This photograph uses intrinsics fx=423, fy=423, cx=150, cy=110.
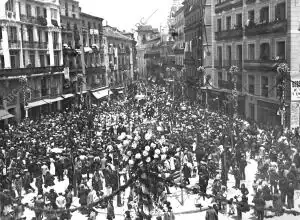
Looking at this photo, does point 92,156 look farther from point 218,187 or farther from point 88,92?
point 88,92

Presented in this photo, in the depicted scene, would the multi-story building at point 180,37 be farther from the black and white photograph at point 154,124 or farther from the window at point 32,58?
the window at point 32,58

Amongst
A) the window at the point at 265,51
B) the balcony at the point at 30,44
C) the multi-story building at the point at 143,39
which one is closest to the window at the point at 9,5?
the balcony at the point at 30,44

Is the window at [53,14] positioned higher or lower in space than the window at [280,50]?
higher

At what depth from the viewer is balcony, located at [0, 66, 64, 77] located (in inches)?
1544

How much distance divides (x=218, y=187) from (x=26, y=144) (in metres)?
13.3

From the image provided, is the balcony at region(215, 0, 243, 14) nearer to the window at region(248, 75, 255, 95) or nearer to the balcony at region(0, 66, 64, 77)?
the window at region(248, 75, 255, 95)

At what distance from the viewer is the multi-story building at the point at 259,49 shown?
104 ft

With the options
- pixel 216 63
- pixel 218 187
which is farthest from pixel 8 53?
pixel 218 187

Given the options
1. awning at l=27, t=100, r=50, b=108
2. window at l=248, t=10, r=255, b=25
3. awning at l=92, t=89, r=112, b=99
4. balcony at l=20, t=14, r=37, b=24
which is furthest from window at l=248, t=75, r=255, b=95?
awning at l=92, t=89, r=112, b=99

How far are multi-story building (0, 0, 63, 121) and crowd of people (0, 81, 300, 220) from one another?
9413 mm

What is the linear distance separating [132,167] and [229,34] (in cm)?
3088

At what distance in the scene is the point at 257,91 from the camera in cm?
3731

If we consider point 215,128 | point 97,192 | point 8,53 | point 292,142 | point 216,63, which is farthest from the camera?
point 216,63

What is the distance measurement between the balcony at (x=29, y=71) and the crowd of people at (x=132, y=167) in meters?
9.12
